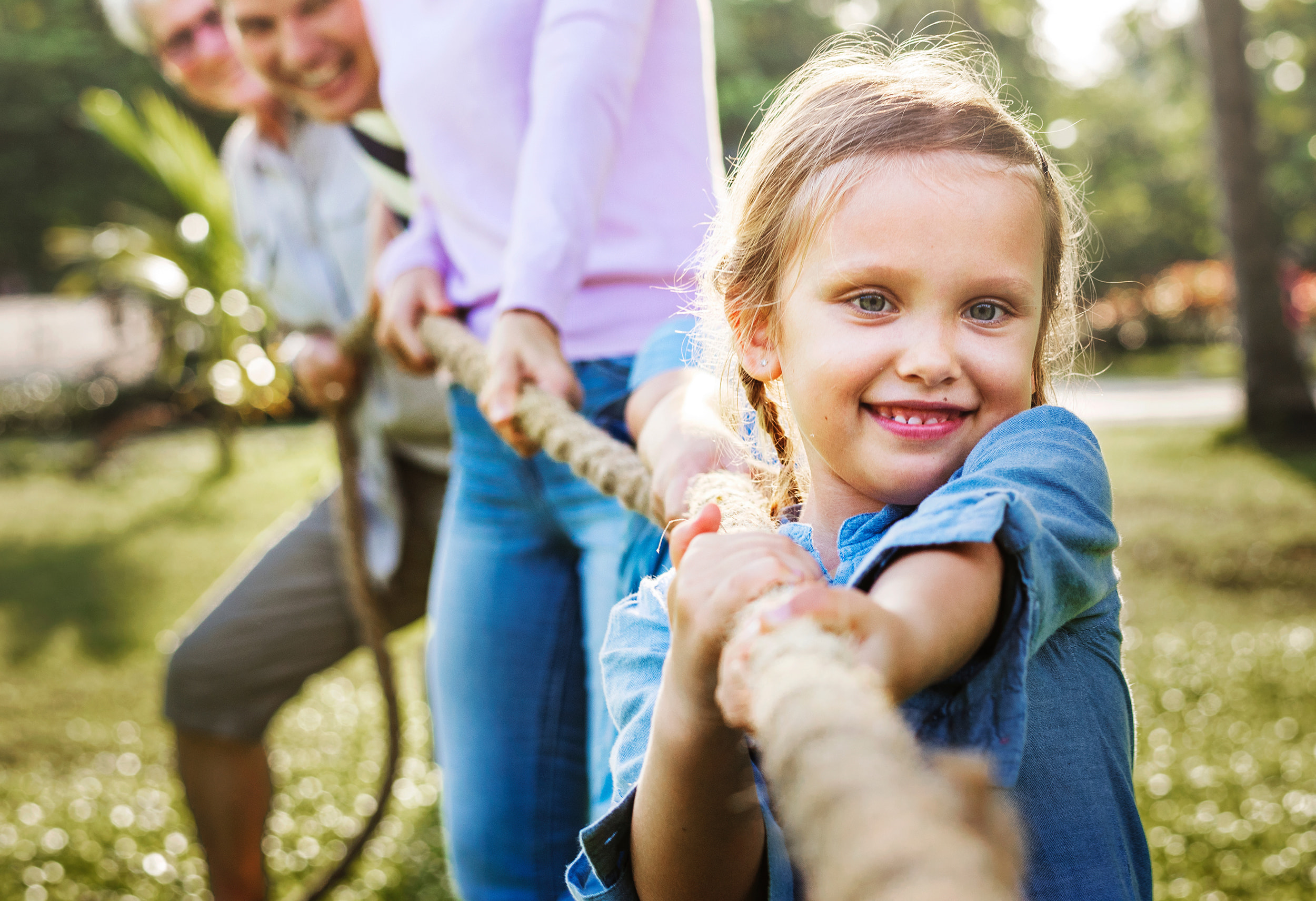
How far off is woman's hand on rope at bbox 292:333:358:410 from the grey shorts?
23 centimetres

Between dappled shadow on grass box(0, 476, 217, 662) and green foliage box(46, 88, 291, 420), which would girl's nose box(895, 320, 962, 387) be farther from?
dappled shadow on grass box(0, 476, 217, 662)

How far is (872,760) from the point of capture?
0.51 m

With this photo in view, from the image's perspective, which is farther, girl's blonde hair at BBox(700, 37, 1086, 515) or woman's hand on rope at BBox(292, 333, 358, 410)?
woman's hand on rope at BBox(292, 333, 358, 410)

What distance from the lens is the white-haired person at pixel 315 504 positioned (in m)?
2.64

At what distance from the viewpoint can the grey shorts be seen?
2.62 meters

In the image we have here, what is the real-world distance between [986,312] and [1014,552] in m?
0.26

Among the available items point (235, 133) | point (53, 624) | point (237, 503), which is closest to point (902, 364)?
point (235, 133)

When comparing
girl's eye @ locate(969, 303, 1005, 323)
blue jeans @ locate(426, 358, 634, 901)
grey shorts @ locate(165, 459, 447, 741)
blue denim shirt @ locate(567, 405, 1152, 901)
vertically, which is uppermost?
girl's eye @ locate(969, 303, 1005, 323)

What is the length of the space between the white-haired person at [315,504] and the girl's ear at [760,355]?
1.45m

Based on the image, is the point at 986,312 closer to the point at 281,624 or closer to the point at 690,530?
the point at 690,530

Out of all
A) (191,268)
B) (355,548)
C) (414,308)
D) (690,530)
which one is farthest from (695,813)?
(191,268)

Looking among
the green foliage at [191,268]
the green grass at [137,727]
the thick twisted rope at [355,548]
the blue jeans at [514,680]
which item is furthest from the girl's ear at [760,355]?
the green foliage at [191,268]

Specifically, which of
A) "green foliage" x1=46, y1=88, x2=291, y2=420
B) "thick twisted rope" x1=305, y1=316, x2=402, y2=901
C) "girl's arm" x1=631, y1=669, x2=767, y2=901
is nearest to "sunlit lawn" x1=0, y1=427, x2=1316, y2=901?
"thick twisted rope" x1=305, y1=316, x2=402, y2=901

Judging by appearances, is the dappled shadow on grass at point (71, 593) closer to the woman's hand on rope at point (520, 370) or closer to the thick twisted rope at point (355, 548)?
the thick twisted rope at point (355, 548)
